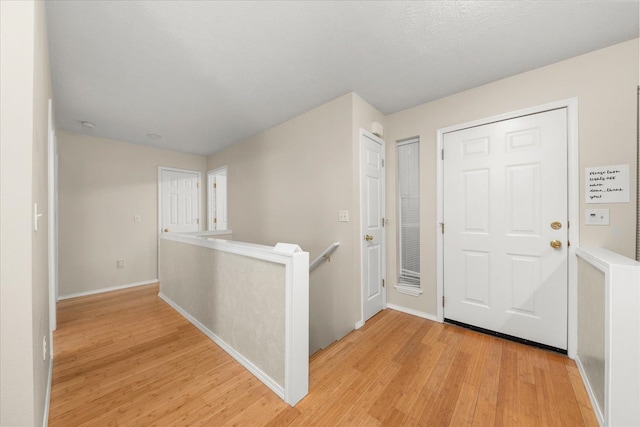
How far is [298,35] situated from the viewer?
1665mm

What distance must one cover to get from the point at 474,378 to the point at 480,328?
31.5 inches

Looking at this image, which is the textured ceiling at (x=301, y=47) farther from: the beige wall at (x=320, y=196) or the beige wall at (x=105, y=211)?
the beige wall at (x=105, y=211)

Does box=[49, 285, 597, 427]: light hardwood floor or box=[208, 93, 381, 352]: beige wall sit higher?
box=[208, 93, 381, 352]: beige wall

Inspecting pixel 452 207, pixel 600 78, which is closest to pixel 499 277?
pixel 452 207

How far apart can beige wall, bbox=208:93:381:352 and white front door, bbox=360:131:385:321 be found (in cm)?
14

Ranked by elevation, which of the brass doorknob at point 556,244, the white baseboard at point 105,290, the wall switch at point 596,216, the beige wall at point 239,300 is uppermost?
the wall switch at point 596,216

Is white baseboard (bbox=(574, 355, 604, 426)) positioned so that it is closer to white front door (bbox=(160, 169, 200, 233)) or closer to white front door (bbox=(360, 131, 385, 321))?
white front door (bbox=(360, 131, 385, 321))

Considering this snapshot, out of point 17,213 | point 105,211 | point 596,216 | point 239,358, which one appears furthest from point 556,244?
point 105,211

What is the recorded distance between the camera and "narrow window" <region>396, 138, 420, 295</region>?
109 inches

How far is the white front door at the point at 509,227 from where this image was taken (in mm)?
1958

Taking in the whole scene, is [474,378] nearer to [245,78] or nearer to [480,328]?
[480,328]

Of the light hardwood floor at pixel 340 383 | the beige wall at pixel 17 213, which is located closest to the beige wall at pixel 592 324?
the light hardwood floor at pixel 340 383

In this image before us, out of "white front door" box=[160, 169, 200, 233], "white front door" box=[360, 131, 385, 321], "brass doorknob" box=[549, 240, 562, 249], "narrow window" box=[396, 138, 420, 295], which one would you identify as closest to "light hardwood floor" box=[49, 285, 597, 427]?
"white front door" box=[360, 131, 385, 321]

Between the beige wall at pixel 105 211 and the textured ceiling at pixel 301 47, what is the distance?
1107 mm
